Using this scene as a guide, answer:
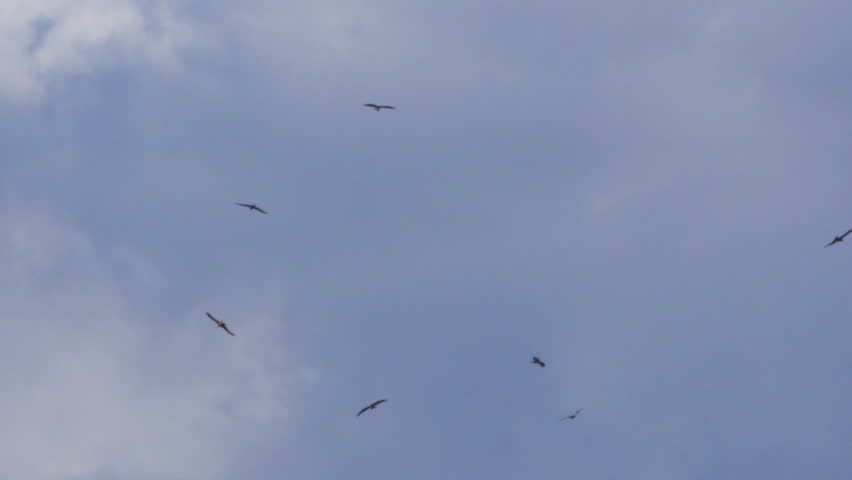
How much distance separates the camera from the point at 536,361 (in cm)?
13038

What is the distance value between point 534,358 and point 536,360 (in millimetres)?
2001

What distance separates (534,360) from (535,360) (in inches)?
49.7

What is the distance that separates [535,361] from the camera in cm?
13062

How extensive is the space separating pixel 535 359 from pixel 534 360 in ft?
5.07

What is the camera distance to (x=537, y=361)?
12975 cm

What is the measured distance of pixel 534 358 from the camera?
133 metres

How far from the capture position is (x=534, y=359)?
132 m

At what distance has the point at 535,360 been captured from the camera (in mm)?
130750

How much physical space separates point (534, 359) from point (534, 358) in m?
1.01

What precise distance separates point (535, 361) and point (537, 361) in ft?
2.97

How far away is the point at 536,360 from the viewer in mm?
131125

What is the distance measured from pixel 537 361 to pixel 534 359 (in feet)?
7.81

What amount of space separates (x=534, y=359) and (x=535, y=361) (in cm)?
150
